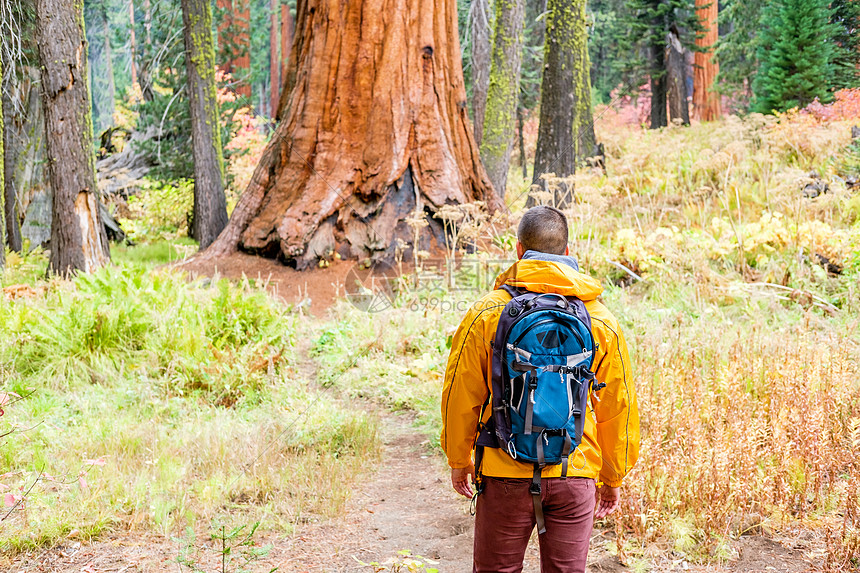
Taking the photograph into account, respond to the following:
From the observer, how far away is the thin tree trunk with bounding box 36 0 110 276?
764cm

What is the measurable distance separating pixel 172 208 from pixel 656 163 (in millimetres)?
10060

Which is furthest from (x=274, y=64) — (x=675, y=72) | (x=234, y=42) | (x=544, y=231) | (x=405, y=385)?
(x=544, y=231)

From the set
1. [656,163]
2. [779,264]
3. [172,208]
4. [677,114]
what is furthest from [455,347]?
[677,114]

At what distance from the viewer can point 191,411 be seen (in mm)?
5102

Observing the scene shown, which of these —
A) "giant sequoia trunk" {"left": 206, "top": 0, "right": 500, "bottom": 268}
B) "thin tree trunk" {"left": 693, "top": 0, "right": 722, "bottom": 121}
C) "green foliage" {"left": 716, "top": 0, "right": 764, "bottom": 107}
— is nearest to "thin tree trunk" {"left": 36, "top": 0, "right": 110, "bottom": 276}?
"giant sequoia trunk" {"left": 206, "top": 0, "right": 500, "bottom": 268}

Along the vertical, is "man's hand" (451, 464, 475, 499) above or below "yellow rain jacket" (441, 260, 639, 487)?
below

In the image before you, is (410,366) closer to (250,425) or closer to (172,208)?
(250,425)

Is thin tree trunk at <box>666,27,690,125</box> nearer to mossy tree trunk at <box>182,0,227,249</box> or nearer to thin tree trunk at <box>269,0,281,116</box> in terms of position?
mossy tree trunk at <box>182,0,227,249</box>

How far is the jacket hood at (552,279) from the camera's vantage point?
83.8 inches

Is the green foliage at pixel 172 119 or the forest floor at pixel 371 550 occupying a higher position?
the green foliage at pixel 172 119

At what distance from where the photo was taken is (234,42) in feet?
64.5

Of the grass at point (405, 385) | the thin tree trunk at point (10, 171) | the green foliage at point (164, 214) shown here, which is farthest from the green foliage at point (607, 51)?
the grass at point (405, 385)

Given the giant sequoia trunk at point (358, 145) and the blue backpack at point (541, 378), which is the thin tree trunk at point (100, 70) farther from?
the blue backpack at point (541, 378)

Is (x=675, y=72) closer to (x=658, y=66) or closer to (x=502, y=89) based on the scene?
(x=658, y=66)
